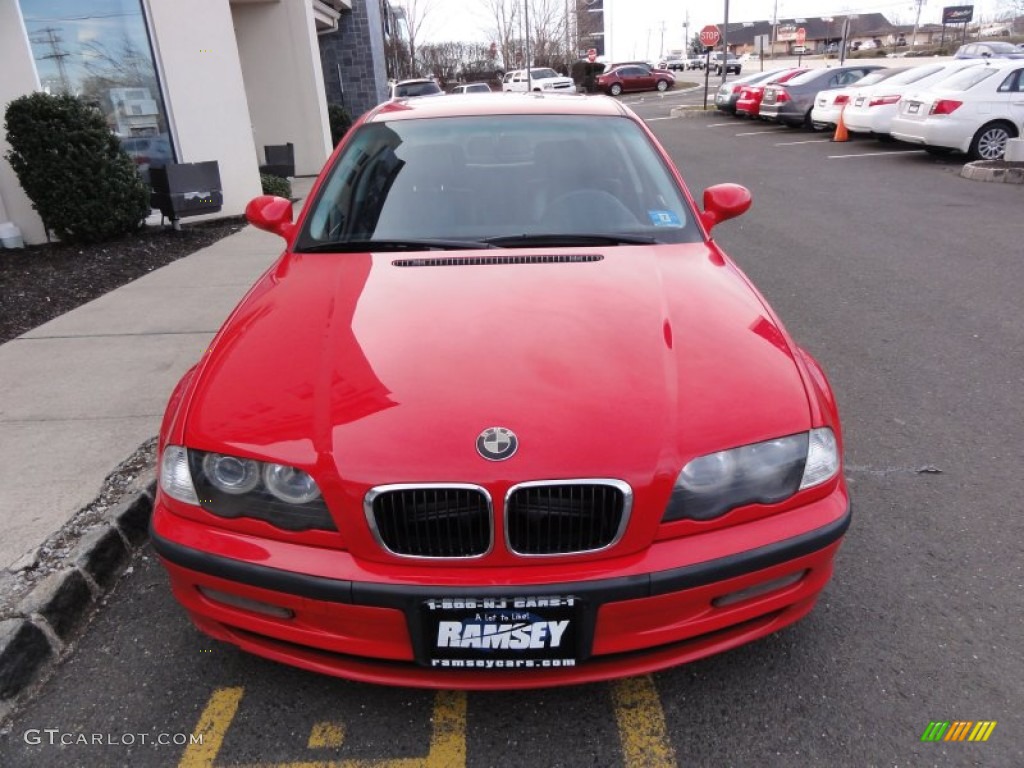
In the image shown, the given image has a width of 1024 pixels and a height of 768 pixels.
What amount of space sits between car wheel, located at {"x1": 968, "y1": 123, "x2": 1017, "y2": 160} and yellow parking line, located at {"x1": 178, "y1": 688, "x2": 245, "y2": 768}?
14.3m

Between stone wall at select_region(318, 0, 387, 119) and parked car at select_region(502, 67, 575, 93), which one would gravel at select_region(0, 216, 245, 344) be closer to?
stone wall at select_region(318, 0, 387, 119)

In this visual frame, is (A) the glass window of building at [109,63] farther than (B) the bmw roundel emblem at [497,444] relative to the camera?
Yes

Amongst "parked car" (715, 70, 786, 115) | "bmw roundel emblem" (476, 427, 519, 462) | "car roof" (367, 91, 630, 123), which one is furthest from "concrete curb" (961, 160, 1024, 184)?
"parked car" (715, 70, 786, 115)

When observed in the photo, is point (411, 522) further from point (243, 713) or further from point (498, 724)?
point (243, 713)

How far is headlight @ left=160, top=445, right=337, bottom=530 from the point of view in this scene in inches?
76.3

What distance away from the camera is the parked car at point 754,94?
21.3 m

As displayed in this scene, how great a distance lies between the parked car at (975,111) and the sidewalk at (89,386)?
1143 cm

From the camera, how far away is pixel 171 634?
2.55 meters

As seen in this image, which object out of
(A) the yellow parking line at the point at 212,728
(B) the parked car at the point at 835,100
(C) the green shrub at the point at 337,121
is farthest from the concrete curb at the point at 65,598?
(B) the parked car at the point at 835,100

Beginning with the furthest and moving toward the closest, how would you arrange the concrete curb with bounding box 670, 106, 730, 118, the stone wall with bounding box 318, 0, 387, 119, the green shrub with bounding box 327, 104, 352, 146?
the concrete curb with bounding box 670, 106, 730, 118
the stone wall with bounding box 318, 0, 387, 119
the green shrub with bounding box 327, 104, 352, 146

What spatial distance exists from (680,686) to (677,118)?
85.7 feet

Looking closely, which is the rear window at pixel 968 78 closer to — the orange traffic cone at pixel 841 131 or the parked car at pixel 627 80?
the orange traffic cone at pixel 841 131

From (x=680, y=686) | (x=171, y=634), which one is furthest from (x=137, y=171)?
(x=680, y=686)

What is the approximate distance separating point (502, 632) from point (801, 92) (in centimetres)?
2079
